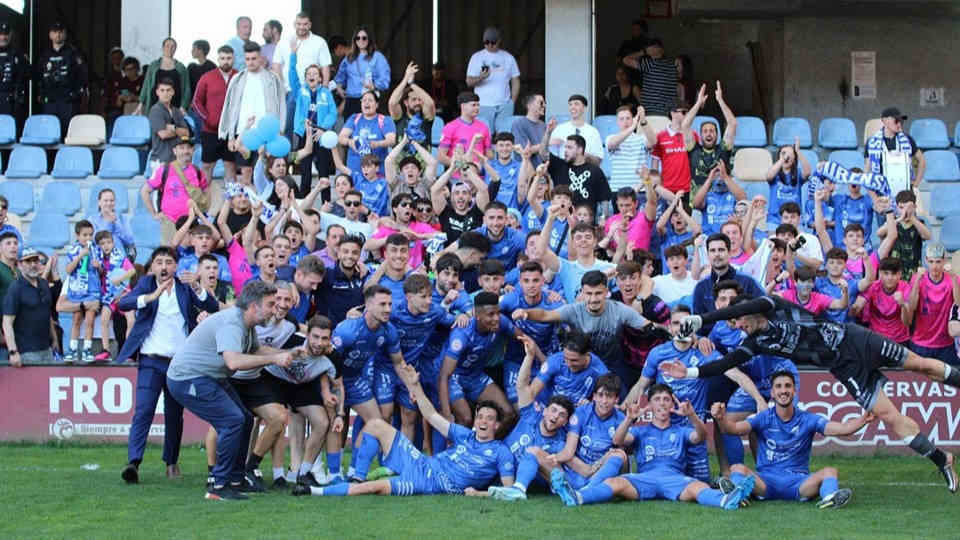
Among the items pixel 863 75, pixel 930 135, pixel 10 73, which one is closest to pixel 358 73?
pixel 10 73

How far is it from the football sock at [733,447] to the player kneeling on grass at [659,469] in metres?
0.67

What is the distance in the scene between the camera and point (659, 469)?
37.5 ft

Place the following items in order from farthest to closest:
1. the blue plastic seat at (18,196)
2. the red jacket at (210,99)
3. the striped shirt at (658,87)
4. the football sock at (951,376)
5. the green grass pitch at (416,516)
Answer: the striped shirt at (658,87), the blue plastic seat at (18,196), the red jacket at (210,99), the football sock at (951,376), the green grass pitch at (416,516)

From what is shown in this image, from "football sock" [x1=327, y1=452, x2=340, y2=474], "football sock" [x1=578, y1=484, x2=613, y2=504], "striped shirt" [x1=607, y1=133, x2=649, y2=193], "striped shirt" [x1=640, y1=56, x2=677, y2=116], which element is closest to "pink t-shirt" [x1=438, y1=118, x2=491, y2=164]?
"striped shirt" [x1=607, y1=133, x2=649, y2=193]

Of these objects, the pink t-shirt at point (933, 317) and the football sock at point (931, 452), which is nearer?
the football sock at point (931, 452)

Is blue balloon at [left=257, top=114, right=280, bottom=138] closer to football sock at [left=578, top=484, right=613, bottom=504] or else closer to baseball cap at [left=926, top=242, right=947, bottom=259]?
football sock at [left=578, top=484, right=613, bottom=504]

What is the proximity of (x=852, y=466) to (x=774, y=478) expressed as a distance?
255cm

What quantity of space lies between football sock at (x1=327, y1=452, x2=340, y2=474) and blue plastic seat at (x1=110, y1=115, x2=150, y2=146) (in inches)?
349

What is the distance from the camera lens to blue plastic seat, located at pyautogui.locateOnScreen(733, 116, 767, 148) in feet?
65.6

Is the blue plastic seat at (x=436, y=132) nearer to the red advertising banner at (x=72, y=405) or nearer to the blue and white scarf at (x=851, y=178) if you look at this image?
the blue and white scarf at (x=851, y=178)

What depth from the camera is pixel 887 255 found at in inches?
611

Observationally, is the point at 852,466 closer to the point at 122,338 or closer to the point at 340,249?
the point at 340,249

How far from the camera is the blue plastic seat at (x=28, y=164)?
64.3 ft

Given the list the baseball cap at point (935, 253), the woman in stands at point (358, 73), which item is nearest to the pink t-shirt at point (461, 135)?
the woman in stands at point (358, 73)
